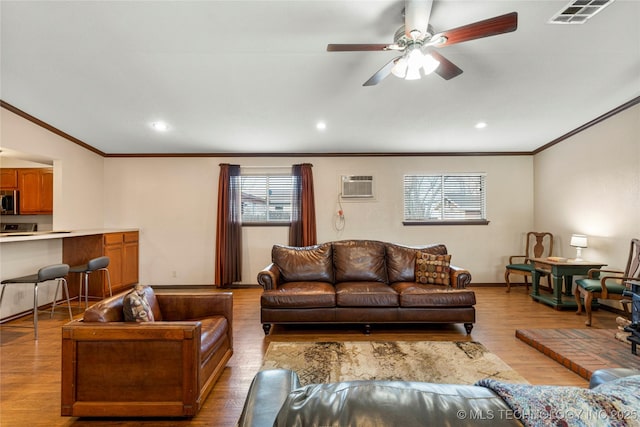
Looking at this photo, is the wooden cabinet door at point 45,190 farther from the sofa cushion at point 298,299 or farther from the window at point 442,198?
the window at point 442,198

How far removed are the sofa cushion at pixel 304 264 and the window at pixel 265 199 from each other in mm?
1531

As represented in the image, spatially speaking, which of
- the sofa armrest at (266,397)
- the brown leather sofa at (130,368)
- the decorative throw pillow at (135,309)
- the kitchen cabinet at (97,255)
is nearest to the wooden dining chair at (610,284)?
the sofa armrest at (266,397)

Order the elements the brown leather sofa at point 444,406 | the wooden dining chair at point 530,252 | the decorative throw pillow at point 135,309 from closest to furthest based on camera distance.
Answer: the brown leather sofa at point 444,406
the decorative throw pillow at point 135,309
the wooden dining chair at point 530,252

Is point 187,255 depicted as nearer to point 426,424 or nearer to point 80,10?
point 80,10

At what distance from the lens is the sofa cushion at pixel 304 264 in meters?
3.81

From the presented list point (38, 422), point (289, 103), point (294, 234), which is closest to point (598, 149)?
point (289, 103)

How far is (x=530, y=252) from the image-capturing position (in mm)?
5301

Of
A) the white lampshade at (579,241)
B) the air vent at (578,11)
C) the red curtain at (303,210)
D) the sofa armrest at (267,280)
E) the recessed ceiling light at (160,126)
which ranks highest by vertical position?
the air vent at (578,11)

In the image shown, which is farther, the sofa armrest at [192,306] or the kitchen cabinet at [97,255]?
the kitchen cabinet at [97,255]

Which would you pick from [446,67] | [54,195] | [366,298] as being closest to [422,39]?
[446,67]

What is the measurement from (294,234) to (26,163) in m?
5.03

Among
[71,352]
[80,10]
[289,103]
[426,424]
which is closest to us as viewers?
[426,424]

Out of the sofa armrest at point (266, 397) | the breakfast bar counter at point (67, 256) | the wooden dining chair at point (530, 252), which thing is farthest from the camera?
the wooden dining chair at point (530, 252)

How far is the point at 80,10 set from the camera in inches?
91.1
